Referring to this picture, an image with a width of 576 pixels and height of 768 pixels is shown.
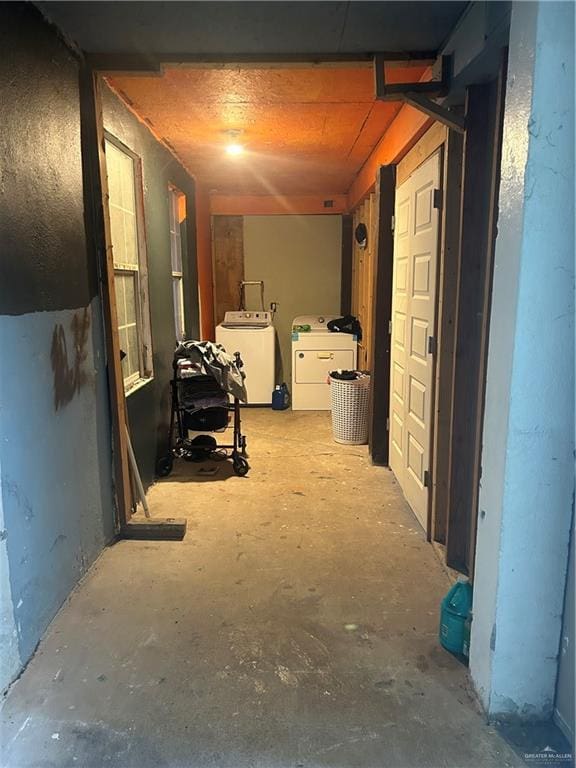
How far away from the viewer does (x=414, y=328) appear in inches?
119

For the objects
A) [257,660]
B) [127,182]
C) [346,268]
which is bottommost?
[257,660]

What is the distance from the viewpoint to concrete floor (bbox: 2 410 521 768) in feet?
4.89

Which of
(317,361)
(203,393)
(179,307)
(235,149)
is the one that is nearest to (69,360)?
(203,393)

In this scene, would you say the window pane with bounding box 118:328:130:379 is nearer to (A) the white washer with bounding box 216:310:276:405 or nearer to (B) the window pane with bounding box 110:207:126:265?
(B) the window pane with bounding box 110:207:126:265

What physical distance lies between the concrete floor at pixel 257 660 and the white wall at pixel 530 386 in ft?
0.93

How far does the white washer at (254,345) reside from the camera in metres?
5.67

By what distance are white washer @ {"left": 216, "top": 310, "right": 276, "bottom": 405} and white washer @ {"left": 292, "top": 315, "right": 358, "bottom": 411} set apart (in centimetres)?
34

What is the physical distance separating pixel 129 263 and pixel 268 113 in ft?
4.14

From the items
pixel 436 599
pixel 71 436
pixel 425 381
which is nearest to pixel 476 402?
pixel 425 381

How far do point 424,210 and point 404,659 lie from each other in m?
2.18

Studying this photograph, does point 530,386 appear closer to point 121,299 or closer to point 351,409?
point 121,299

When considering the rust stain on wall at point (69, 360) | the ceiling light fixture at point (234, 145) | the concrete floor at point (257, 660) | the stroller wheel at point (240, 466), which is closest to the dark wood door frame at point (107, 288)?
the concrete floor at point (257, 660)

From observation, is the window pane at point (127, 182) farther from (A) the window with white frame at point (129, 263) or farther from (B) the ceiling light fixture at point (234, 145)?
(B) the ceiling light fixture at point (234, 145)

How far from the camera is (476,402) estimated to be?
2.32m
